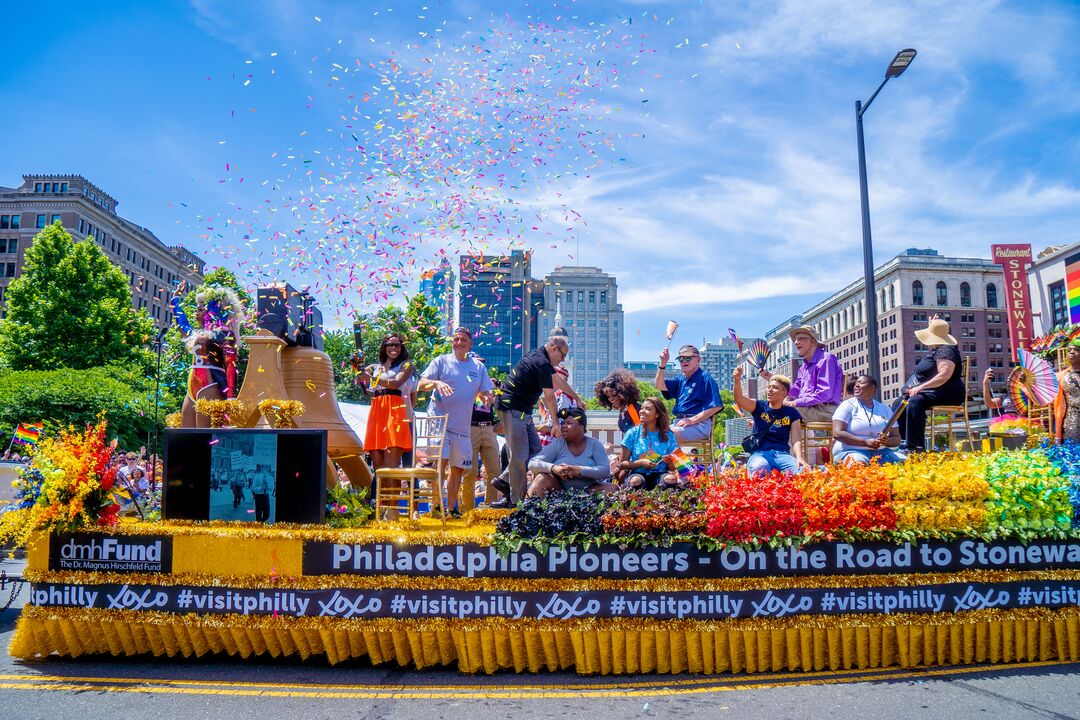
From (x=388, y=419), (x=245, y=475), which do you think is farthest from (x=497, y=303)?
(x=245, y=475)

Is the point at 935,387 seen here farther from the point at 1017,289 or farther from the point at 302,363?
the point at 1017,289

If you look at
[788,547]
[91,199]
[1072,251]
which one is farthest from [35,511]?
[91,199]

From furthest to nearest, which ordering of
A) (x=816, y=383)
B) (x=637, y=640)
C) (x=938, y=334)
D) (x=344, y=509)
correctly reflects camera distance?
(x=816, y=383) < (x=938, y=334) < (x=344, y=509) < (x=637, y=640)

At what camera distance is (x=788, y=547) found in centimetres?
525

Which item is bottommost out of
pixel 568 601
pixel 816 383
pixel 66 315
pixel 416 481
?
pixel 568 601

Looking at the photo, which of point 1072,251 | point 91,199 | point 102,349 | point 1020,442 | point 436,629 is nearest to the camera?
point 436,629

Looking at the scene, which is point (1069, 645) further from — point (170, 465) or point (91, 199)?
point (91, 199)

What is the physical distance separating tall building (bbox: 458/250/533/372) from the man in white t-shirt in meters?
0.59

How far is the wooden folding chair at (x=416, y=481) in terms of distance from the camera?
6.21 meters

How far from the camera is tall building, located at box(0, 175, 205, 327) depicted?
235 ft

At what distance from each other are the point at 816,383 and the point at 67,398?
1336 inches

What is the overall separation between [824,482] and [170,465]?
5623 mm

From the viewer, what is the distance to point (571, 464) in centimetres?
631

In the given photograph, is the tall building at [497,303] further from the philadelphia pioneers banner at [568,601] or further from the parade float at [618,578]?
the philadelphia pioneers banner at [568,601]
